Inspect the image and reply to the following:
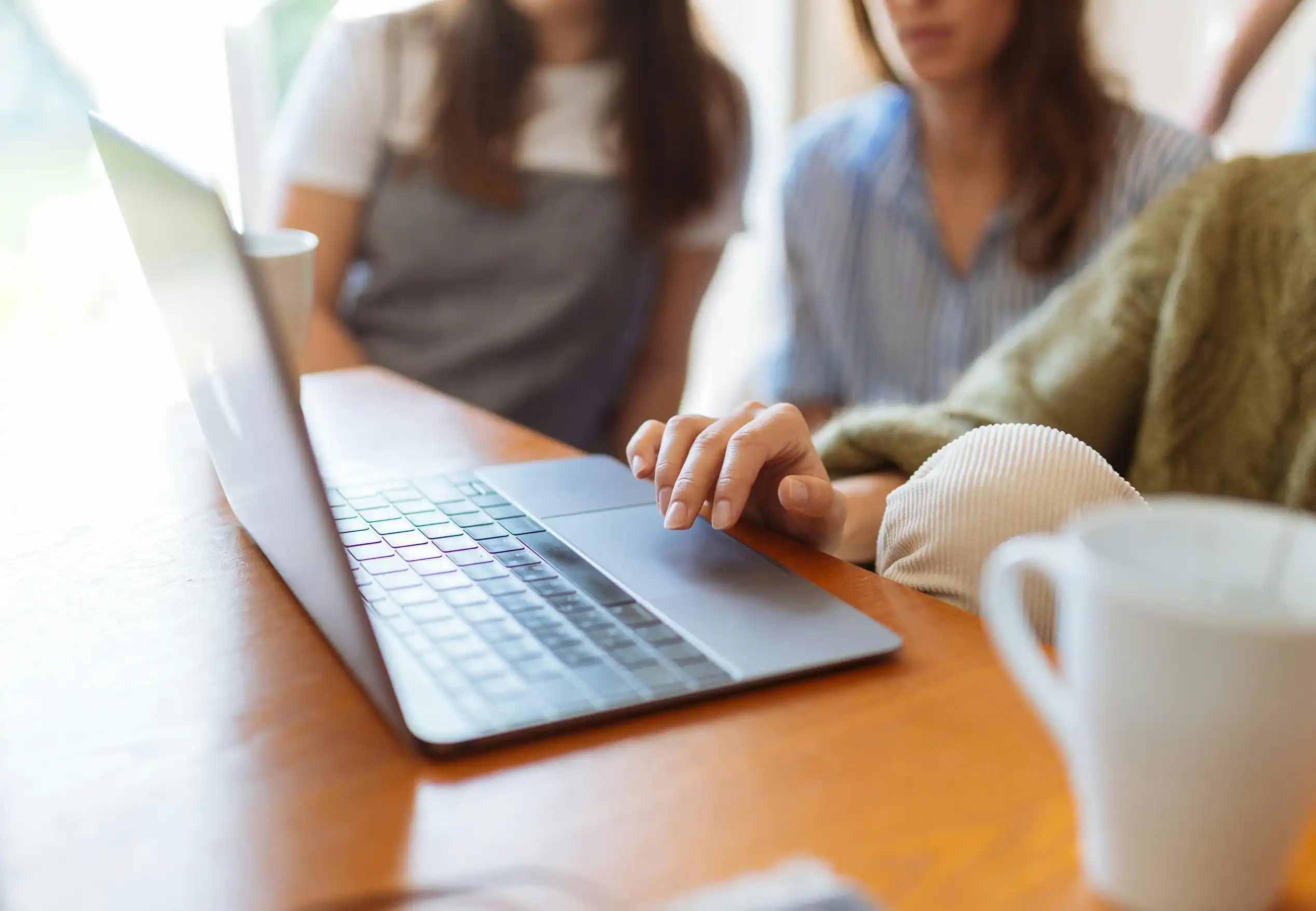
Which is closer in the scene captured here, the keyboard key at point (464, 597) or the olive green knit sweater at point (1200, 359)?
the keyboard key at point (464, 597)

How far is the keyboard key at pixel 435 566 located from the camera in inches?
21.7

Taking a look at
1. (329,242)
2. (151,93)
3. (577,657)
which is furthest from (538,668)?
(151,93)

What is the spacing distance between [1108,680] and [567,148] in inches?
50.9

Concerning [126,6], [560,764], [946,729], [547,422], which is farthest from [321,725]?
[126,6]

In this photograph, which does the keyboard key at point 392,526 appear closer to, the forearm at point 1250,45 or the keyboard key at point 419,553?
the keyboard key at point 419,553

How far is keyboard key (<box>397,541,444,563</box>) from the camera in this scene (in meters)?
0.57

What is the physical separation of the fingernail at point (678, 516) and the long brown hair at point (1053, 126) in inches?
31.2

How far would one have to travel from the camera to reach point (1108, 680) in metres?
0.29

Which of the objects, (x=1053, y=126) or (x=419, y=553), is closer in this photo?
(x=419, y=553)

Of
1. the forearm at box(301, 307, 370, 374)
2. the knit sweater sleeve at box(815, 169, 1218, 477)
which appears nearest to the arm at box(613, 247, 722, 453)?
the forearm at box(301, 307, 370, 374)

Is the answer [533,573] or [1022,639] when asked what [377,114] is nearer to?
[533,573]

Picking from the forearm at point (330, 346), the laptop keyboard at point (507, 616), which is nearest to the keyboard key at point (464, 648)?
the laptop keyboard at point (507, 616)

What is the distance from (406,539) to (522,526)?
0.06 meters

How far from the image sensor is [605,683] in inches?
17.3
